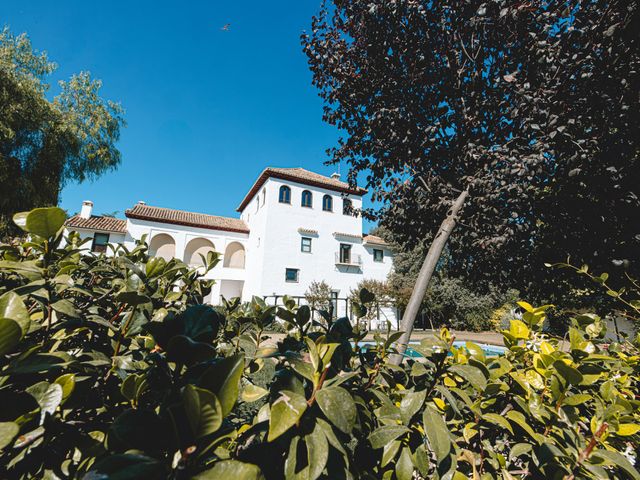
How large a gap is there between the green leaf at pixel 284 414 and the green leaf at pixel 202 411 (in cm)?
9

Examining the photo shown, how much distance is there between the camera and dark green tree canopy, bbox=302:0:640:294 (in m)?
2.83

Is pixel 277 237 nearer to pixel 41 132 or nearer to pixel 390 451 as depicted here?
pixel 41 132

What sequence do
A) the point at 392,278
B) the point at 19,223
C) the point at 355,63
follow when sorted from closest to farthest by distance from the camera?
the point at 19,223 → the point at 355,63 → the point at 392,278

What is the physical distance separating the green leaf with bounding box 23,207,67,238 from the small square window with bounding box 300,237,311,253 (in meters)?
20.4

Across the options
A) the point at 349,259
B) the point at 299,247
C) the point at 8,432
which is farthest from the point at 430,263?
the point at 349,259

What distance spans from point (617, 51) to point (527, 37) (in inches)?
38.1

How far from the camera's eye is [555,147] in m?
3.21

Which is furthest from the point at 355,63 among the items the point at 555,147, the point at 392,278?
the point at 392,278

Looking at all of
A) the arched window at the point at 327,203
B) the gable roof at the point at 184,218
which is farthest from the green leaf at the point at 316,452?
the gable roof at the point at 184,218

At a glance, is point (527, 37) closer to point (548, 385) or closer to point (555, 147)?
point (555, 147)

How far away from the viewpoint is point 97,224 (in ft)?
62.4

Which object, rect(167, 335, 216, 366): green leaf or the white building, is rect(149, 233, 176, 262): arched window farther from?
rect(167, 335, 216, 366): green leaf

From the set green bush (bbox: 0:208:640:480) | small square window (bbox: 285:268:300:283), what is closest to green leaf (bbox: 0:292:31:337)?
green bush (bbox: 0:208:640:480)

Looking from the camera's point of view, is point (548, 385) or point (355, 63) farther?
point (355, 63)
